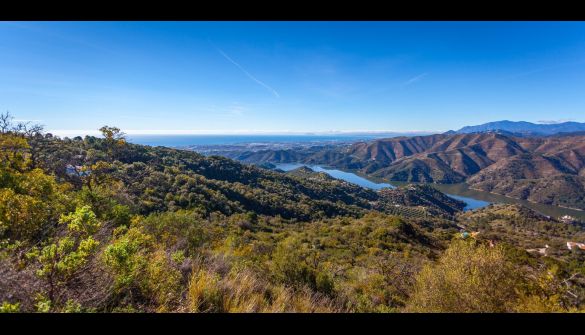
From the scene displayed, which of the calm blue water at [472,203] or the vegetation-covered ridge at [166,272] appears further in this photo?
the calm blue water at [472,203]

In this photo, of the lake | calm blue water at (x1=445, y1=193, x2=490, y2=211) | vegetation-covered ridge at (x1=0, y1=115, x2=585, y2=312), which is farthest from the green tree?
calm blue water at (x1=445, y1=193, x2=490, y2=211)

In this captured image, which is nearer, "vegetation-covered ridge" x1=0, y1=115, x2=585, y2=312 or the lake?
"vegetation-covered ridge" x1=0, y1=115, x2=585, y2=312

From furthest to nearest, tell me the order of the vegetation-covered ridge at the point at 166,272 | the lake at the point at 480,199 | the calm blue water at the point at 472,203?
1. the calm blue water at the point at 472,203
2. the lake at the point at 480,199
3. the vegetation-covered ridge at the point at 166,272

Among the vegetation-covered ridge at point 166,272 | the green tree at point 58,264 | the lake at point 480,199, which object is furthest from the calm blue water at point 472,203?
the green tree at point 58,264

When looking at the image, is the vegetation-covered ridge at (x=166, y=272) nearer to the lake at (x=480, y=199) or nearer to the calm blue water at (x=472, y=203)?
the calm blue water at (x=472, y=203)

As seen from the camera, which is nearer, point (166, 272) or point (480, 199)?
point (166, 272)

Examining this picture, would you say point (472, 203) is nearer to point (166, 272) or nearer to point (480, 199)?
point (480, 199)

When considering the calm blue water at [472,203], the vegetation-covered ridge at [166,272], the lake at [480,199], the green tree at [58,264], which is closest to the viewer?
the green tree at [58,264]

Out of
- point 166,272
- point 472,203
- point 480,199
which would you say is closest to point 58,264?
point 166,272

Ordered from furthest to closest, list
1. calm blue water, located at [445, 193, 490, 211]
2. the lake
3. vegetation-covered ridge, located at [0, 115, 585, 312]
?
1. calm blue water, located at [445, 193, 490, 211]
2. the lake
3. vegetation-covered ridge, located at [0, 115, 585, 312]

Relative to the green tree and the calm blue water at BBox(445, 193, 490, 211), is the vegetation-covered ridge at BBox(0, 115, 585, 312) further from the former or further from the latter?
the calm blue water at BBox(445, 193, 490, 211)
